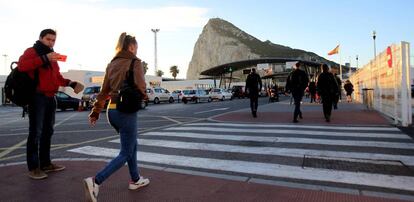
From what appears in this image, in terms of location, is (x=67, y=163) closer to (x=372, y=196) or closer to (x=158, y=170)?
(x=158, y=170)

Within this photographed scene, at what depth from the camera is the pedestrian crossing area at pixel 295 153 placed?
5.50m

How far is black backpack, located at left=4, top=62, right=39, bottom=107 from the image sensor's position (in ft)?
17.4

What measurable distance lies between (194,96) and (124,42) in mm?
35135

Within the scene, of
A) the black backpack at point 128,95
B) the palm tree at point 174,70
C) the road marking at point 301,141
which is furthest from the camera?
the palm tree at point 174,70

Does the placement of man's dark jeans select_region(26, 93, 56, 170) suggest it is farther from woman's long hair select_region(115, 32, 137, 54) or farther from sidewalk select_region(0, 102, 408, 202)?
woman's long hair select_region(115, 32, 137, 54)

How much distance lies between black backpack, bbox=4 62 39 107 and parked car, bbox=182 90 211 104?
33.4m

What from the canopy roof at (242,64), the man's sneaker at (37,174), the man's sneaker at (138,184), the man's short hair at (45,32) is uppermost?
the canopy roof at (242,64)

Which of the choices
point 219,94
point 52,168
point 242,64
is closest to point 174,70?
point 242,64

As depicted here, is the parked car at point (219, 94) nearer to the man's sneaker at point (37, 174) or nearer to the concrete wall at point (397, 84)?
the concrete wall at point (397, 84)

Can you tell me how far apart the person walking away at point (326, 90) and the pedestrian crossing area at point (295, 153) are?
5.98 ft

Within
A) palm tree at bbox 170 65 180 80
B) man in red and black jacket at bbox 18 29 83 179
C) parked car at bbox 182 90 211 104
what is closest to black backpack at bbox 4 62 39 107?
man in red and black jacket at bbox 18 29 83 179

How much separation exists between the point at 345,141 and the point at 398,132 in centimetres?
199

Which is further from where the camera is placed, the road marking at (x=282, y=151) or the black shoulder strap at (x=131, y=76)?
the road marking at (x=282, y=151)

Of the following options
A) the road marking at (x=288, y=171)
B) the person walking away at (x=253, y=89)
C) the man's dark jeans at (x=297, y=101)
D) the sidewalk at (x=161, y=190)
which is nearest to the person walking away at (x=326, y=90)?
the man's dark jeans at (x=297, y=101)
